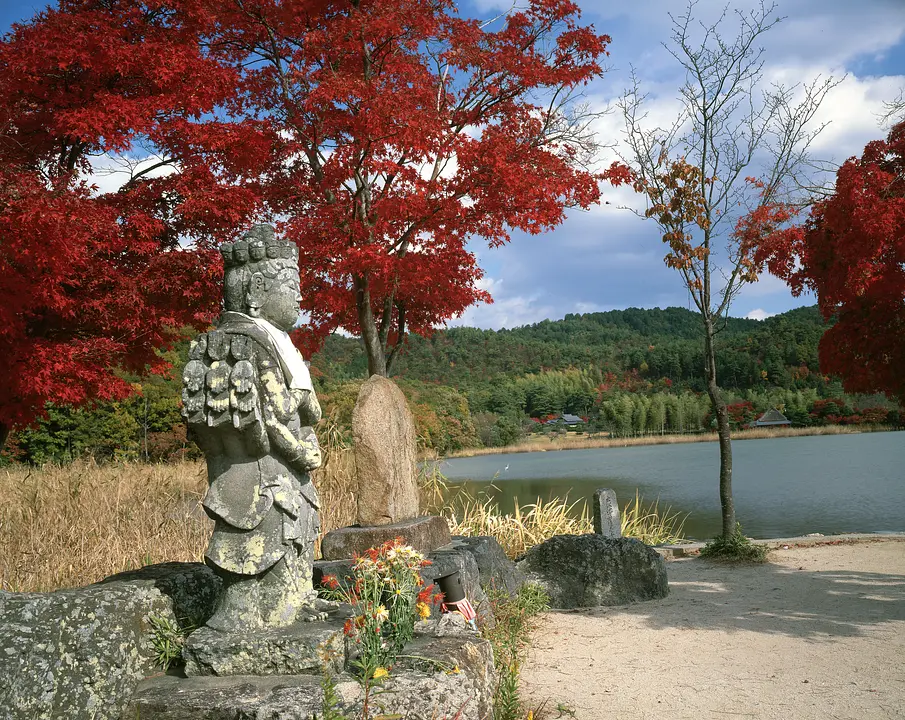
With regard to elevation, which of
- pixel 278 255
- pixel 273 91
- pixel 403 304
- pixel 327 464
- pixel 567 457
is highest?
pixel 273 91

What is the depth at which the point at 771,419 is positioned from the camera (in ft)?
113

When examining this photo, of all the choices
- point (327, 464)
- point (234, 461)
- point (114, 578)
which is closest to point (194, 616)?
point (114, 578)

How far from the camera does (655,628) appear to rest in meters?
5.49

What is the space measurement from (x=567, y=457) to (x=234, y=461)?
28261 mm

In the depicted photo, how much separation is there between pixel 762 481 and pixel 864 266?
13.6 metres

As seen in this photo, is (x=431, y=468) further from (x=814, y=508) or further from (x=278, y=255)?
(x=814, y=508)

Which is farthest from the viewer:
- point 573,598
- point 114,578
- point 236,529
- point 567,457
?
point 567,457

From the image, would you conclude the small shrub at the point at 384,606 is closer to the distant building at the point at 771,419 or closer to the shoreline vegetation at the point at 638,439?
the shoreline vegetation at the point at 638,439

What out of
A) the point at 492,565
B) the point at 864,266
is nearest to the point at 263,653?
the point at 492,565

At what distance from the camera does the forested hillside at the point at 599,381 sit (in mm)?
25172

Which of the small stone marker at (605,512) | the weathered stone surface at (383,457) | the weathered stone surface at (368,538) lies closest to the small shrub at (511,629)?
the weathered stone surface at (368,538)

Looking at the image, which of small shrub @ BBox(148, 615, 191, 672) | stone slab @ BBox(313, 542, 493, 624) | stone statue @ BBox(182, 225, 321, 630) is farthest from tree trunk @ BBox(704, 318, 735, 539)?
small shrub @ BBox(148, 615, 191, 672)

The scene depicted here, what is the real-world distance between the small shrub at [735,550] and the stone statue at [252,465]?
21.2 feet

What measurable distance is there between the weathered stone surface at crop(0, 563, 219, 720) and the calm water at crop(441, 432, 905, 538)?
6930 millimetres
